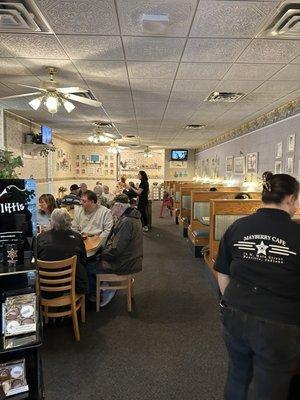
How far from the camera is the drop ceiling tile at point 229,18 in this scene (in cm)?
200

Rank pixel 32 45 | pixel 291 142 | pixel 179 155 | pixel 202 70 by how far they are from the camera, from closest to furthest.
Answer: pixel 32 45 → pixel 202 70 → pixel 291 142 → pixel 179 155

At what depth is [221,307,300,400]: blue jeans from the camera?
1.37m

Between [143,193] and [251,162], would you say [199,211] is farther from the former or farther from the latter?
[143,193]

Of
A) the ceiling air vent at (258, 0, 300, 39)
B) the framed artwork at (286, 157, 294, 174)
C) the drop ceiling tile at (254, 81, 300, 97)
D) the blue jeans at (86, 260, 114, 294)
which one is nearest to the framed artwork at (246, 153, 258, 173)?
the framed artwork at (286, 157, 294, 174)

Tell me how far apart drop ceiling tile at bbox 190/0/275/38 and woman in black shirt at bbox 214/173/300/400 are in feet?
4.13

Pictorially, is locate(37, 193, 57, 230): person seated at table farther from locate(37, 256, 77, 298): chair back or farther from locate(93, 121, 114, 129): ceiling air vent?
locate(93, 121, 114, 129): ceiling air vent

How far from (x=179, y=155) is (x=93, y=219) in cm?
1016

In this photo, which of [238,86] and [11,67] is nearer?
[11,67]

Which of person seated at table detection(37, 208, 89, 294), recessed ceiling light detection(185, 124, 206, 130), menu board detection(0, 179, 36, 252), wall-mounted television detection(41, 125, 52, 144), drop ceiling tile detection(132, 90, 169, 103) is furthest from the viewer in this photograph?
recessed ceiling light detection(185, 124, 206, 130)

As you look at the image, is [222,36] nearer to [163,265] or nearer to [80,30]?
[80,30]

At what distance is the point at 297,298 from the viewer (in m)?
1.40

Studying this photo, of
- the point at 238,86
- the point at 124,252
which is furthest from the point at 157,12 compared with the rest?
the point at 124,252

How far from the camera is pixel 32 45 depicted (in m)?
2.73

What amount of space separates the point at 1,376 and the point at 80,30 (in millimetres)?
2461
